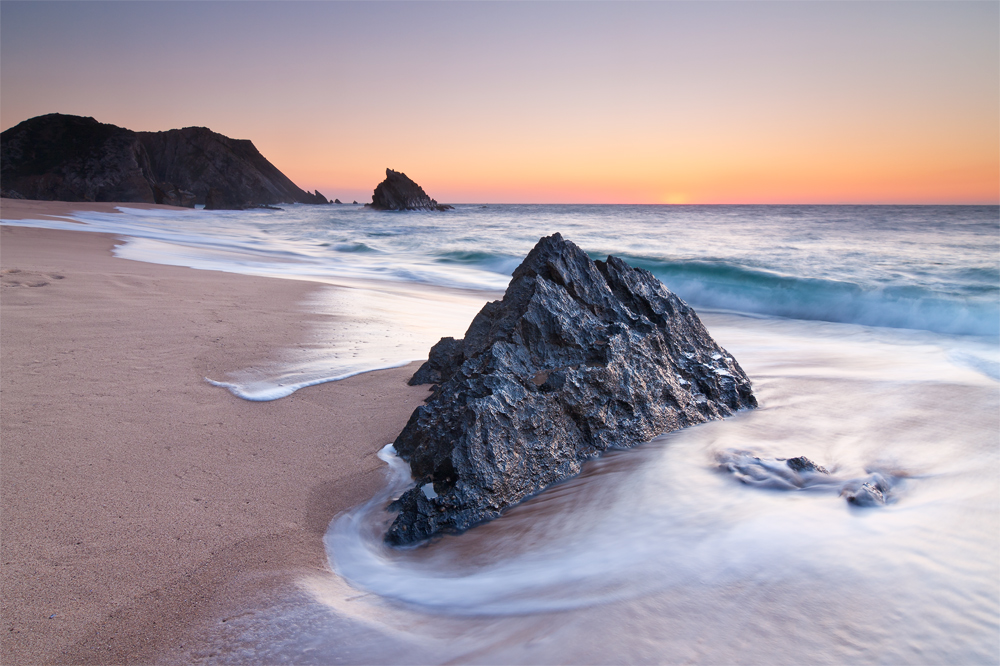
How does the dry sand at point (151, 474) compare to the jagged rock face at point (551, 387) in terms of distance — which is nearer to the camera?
the dry sand at point (151, 474)

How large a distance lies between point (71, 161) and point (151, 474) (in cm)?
7365

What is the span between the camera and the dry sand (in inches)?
64.3

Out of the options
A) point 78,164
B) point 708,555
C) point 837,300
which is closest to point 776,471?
point 708,555

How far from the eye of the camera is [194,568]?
5.98ft

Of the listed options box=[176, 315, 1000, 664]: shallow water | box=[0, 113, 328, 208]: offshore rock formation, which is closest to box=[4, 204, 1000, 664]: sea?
box=[176, 315, 1000, 664]: shallow water

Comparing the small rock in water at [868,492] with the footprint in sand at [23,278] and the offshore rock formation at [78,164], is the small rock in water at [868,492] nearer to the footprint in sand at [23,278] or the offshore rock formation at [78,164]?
the footprint in sand at [23,278]

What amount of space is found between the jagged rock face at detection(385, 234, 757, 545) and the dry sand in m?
0.41

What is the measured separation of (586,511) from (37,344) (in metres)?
3.85

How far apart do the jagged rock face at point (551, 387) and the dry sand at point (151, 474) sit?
412mm

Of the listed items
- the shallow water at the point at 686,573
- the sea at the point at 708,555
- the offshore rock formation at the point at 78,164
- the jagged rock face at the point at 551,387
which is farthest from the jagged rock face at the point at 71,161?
the shallow water at the point at 686,573

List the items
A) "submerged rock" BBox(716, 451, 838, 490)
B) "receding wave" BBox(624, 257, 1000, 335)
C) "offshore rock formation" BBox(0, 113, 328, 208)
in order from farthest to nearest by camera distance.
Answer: "offshore rock formation" BBox(0, 113, 328, 208), "receding wave" BBox(624, 257, 1000, 335), "submerged rock" BBox(716, 451, 838, 490)

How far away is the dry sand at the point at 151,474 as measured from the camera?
1.63 meters

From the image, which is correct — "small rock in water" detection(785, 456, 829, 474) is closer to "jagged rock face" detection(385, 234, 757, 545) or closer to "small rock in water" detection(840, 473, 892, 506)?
"small rock in water" detection(840, 473, 892, 506)

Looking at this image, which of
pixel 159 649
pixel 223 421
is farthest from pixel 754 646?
pixel 223 421
